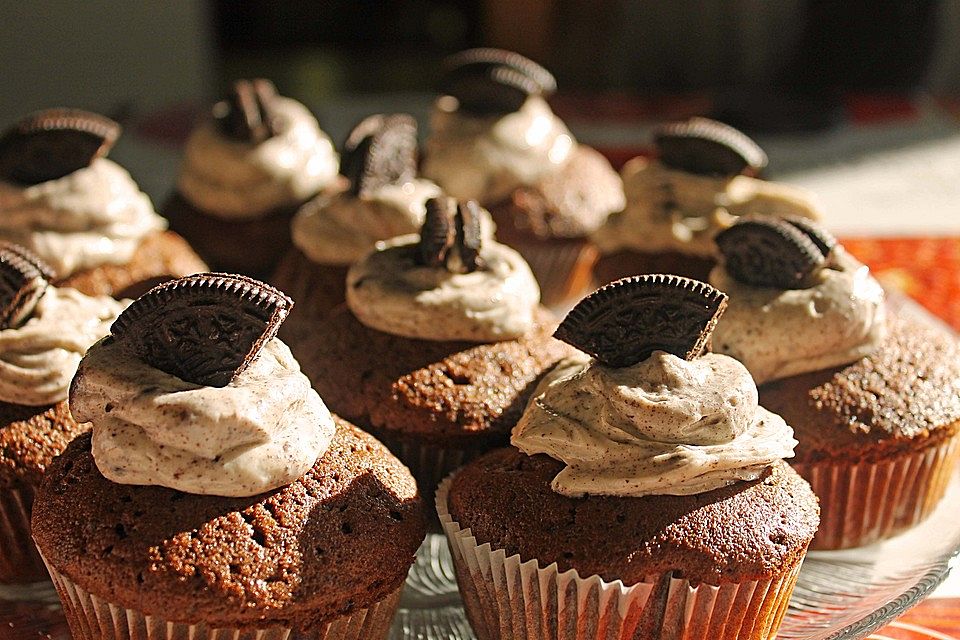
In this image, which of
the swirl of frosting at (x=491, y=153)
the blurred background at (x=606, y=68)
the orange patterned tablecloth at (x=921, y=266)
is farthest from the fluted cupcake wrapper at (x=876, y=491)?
the blurred background at (x=606, y=68)

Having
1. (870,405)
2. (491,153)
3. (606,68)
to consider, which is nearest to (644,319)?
(870,405)

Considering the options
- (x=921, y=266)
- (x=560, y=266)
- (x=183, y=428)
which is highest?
(x=183, y=428)

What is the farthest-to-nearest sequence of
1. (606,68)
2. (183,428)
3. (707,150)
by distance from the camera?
(606,68) < (707,150) < (183,428)

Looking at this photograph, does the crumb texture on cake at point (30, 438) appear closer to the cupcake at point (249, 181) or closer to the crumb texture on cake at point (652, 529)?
the crumb texture on cake at point (652, 529)

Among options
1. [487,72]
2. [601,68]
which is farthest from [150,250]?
[601,68]

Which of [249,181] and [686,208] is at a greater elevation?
[686,208]

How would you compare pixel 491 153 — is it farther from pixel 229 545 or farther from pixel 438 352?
pixel 229 545

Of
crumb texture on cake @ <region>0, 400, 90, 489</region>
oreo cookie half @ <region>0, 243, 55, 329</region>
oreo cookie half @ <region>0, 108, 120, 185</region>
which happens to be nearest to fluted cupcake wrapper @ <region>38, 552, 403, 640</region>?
crumb texture on cake @ <region>0, 400, 90, 489</region>
